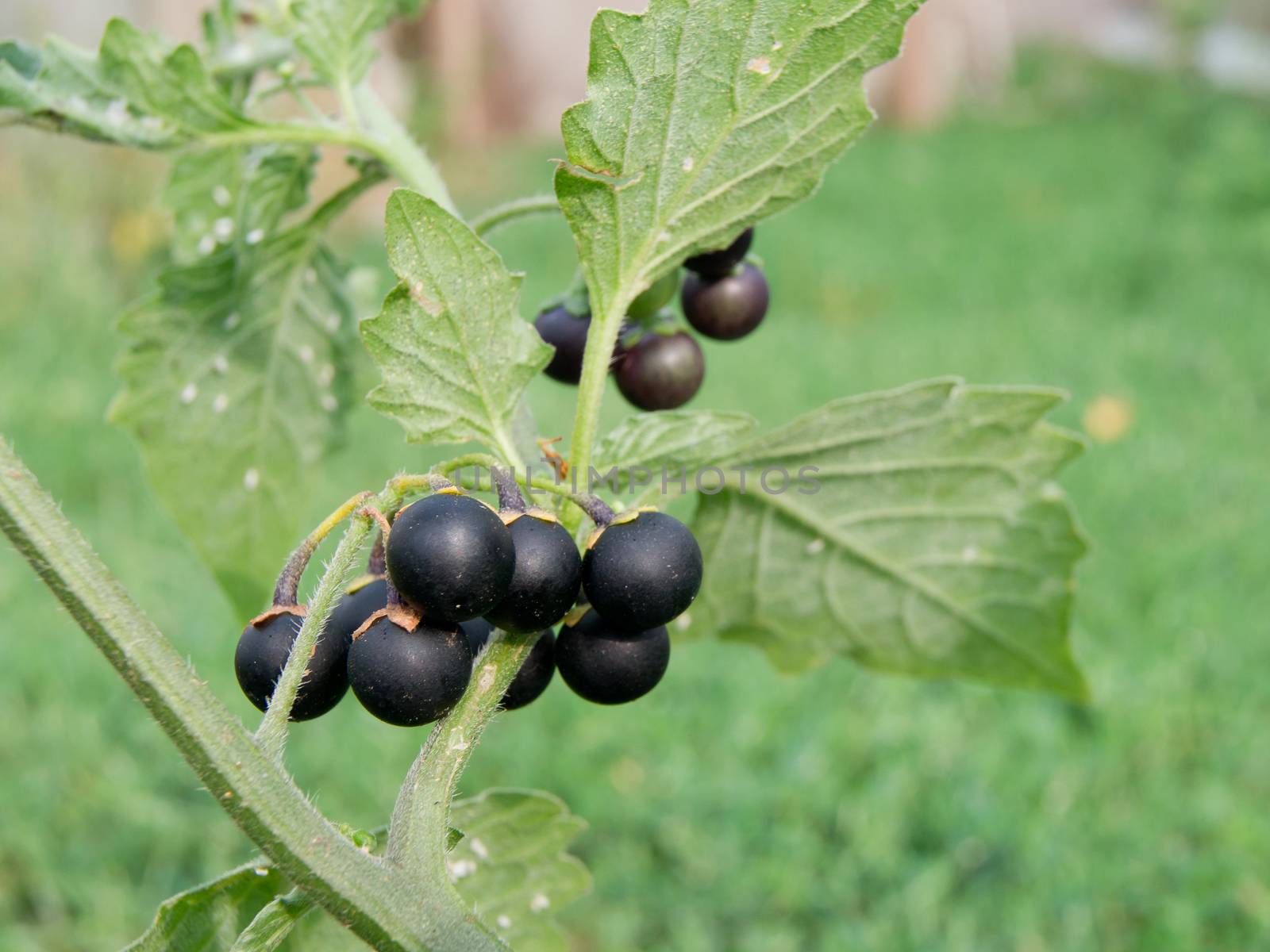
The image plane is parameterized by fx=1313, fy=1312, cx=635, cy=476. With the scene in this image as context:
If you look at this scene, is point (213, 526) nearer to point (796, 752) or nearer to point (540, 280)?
point (796, 752)

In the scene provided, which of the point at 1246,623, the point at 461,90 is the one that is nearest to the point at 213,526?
the point at 1246,623

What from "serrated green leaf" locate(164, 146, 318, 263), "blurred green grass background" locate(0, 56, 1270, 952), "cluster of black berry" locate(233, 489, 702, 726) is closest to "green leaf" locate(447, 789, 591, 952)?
"blurred green grass background" locate(0, 56, 1270, 952)

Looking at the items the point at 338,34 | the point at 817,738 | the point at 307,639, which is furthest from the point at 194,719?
the point at 817,738

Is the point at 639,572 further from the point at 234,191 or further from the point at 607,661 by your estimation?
the point at 234,191

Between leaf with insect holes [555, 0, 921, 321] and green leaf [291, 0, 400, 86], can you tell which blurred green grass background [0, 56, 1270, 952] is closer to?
green leaf [291, 0, 400, 86]

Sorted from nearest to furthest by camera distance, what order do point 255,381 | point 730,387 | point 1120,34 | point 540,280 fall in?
point 255,381
point 730,387
point 540,280
point 1120,34
